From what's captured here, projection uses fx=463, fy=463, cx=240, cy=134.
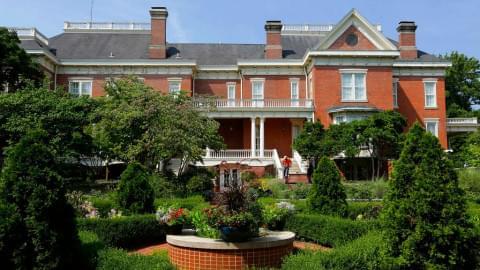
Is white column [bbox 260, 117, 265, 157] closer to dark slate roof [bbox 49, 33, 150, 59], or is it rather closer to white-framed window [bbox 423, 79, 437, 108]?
dark slate roof [bbox 49, 33, 150, 59]

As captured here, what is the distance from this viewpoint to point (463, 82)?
176 feet

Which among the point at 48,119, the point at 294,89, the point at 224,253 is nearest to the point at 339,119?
the point at 294,89

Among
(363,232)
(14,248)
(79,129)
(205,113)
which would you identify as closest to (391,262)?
(363,232)

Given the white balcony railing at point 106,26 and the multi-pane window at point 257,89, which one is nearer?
the multi-pane window at point 257,89

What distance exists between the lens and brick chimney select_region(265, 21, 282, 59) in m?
36.0

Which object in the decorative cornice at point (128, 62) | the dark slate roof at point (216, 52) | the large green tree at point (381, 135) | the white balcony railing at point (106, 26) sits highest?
the white balcony railing at point (106, 26)

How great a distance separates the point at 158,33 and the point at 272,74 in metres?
9.54

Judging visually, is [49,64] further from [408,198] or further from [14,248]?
[408,198]

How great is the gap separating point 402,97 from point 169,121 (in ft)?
69.4

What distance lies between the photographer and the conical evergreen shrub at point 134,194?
13.7m

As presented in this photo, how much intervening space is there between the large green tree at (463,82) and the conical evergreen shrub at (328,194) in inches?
1748

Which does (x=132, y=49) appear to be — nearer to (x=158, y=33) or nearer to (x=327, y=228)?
(x=158, y=33)

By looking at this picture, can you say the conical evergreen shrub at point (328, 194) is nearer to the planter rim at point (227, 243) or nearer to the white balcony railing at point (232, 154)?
A: the planter rim at point (227, 243)

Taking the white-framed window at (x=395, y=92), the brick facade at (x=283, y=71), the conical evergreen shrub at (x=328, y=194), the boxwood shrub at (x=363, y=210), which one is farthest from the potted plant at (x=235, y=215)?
the white-framed window at (x=395, y=92)
